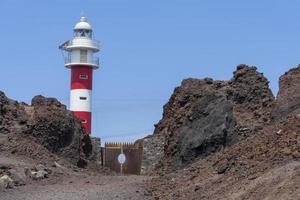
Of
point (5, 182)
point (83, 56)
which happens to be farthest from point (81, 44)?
point (5, 182)

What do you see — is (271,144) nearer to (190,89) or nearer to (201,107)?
(201,107)

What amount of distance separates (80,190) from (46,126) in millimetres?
10506

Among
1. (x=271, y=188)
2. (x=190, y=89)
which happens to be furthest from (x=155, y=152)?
(x=271, y=188)

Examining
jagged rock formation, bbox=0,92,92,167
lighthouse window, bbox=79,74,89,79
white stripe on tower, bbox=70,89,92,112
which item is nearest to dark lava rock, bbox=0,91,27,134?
jagged rock formation, bbox=0,92,92,167

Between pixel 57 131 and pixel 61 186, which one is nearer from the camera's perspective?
pixel 61 186

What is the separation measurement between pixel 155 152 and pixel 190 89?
408 centimetres

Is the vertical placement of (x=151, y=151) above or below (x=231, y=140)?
above

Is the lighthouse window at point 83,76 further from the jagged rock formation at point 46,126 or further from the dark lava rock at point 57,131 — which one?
the dark lava rock at point 57,131

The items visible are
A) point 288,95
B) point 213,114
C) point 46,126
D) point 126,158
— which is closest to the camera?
point 288,95

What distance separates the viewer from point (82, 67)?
46625 mm

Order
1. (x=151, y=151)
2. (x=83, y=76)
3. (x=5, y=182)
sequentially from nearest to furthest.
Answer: (x=5, y=182) < (x=151, y=151) < (x=83, y=76)

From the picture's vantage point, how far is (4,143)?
26406mm

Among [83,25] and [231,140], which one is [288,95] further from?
[83,25]

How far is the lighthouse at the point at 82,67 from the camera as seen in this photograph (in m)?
Answer: 44.7
